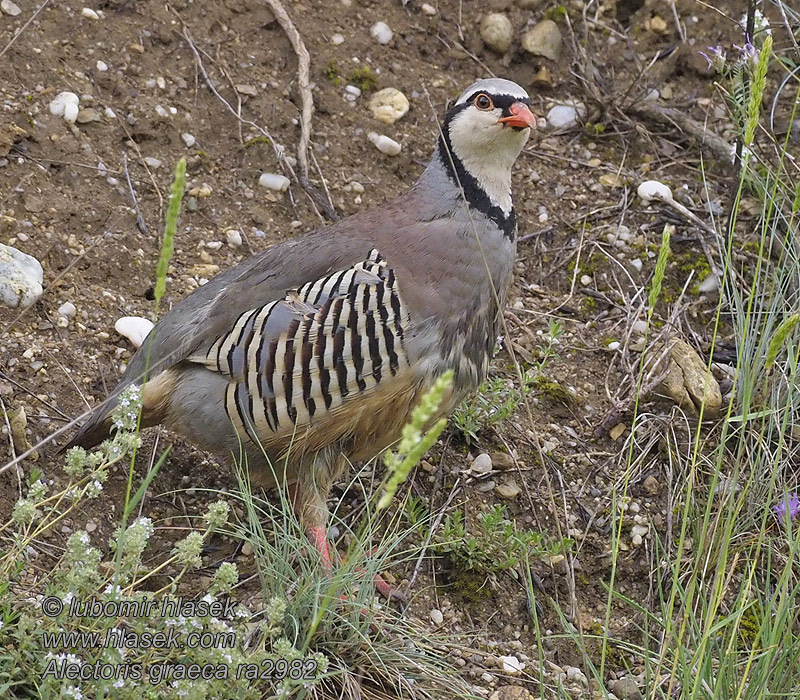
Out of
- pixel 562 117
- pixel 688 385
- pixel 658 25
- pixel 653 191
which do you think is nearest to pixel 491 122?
pixel 688 385

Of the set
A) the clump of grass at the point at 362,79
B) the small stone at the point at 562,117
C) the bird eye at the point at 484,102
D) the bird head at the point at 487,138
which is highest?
the bird eye at the point at 484,102

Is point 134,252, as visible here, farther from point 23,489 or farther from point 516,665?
point 516,665

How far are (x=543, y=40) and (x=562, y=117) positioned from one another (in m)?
0.50

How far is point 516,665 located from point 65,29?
3.98 meters

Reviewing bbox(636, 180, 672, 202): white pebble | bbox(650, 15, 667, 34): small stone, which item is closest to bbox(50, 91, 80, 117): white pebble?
bbox(636, 180, 672, 202): white pebble

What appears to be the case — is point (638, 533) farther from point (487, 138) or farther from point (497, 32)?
point (497, 32)

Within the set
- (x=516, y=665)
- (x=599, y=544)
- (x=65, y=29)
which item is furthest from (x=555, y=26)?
(x=516, y=665)

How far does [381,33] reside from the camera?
607cm

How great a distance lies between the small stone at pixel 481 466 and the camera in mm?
4430

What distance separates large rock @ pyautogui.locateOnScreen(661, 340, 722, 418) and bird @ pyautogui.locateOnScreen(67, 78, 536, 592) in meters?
1.04

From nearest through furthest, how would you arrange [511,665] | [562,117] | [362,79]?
[511,665] → [362,79] → [562,117]

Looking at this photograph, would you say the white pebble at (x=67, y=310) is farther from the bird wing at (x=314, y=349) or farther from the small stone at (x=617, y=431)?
the small stone at (x=617, y=431)

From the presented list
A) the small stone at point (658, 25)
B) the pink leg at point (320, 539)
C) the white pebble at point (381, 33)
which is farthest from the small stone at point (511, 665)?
the small stone at point (658, 25)

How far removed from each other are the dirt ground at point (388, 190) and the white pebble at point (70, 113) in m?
0.03
